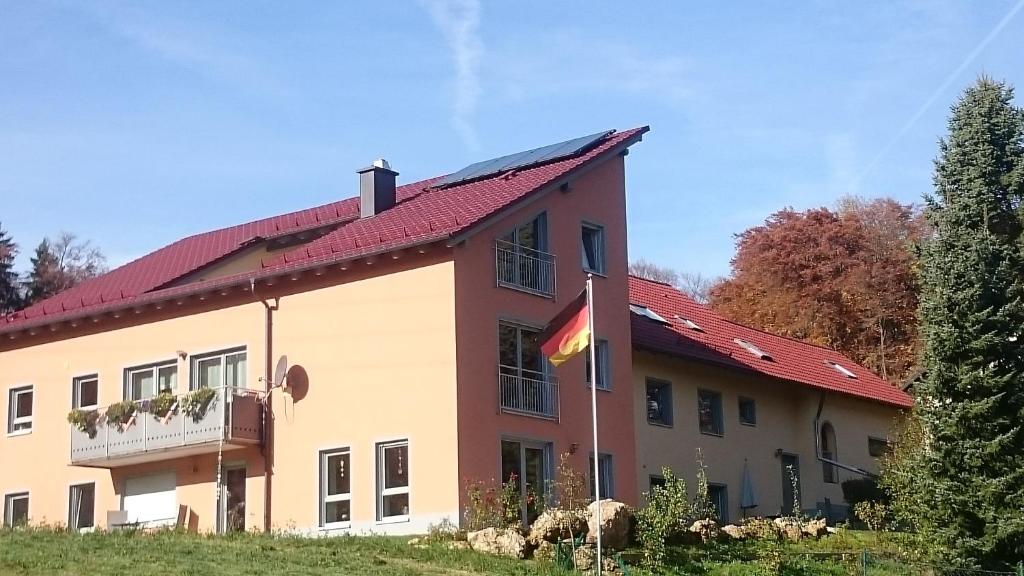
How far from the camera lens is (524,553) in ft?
79.3

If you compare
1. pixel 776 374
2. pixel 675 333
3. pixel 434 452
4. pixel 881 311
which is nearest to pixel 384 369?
pixel 434 452

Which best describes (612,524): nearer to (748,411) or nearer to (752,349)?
(748,411)

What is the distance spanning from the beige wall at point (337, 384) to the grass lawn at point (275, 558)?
8.22 feet

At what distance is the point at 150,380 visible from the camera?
32.9 meters

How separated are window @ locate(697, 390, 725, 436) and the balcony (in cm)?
1193

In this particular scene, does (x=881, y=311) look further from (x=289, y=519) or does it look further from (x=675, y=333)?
(x=289, y=519)

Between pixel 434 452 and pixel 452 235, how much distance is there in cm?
423

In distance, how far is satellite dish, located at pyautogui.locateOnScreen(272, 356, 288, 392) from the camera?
3042 cm

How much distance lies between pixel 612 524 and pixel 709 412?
41.6 ft

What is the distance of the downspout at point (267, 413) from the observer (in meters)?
30.2

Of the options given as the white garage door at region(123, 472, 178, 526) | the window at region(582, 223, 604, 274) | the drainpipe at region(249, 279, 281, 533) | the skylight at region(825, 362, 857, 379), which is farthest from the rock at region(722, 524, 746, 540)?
the skylight at region(825, 362, 857, 379)

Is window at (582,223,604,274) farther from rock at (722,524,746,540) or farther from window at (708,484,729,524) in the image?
rock at (722,524,746,540)

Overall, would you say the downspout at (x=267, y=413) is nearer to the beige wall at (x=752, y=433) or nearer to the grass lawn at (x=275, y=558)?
the grass lawn at (x=275, y=558)

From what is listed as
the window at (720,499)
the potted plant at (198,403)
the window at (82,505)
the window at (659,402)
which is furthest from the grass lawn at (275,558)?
the window at (720,499)
